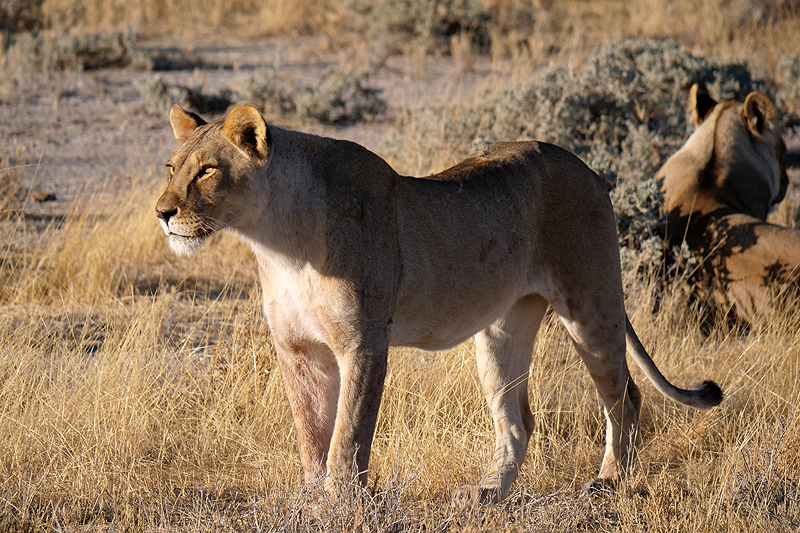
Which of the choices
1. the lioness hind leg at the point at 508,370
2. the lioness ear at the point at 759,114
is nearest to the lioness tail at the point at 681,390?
the lioness hind leg at the point at 508,370

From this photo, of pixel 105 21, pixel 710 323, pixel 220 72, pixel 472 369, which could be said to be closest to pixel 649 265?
pixel 710 323

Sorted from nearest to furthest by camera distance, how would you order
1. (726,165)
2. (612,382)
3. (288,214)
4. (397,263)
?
(288,214) → (397,263) → (612,382) → (726,165)

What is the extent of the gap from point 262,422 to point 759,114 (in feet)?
15.9

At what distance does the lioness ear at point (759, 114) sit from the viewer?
6965mm

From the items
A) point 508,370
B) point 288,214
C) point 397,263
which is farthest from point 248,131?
point 508,370

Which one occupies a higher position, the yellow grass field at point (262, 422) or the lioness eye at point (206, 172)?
the lioness eye at point (206, 172)

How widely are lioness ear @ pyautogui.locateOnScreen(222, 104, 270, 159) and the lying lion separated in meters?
3.91

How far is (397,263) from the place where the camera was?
3.31 m

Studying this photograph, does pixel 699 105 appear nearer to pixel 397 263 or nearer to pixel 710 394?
pixel 710 394

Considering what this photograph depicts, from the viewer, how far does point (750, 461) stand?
4.11m

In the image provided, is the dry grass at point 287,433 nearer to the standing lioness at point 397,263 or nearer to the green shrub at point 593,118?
the standing lioness at point 397,263

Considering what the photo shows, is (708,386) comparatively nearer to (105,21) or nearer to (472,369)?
(472,369)

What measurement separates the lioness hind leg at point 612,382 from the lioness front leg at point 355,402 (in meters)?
1.13

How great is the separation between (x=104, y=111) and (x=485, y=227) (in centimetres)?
792
